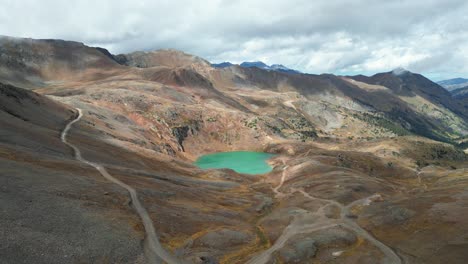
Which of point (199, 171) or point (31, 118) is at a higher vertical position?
point (31, 118)

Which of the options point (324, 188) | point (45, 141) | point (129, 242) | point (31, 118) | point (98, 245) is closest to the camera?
point (98, 245)

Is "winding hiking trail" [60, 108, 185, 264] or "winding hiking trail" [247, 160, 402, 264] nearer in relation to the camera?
"winding hiking trail" [60, 108, 185, 264]

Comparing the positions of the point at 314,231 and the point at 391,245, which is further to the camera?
the point at 314,231

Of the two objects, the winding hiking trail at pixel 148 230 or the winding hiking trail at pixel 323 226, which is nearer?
the winding hiking trail at pixel 148 230

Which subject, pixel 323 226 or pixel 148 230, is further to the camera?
pixel 323 226

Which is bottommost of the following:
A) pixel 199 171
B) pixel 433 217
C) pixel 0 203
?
pixel 199 171

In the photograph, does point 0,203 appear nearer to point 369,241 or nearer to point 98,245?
point 98,245

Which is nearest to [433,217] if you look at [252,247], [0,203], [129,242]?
[252,247]

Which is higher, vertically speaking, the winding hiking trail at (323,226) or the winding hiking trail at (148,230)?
the winding hiking trail at (148,230)

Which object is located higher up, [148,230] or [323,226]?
[148,230]

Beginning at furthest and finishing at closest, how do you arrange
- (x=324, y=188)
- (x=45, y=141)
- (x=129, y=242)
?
(x=324, y=188) < (x=45, y=141) < (x=129, y=242)

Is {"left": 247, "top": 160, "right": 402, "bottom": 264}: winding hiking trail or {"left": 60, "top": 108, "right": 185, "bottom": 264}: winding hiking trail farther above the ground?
{"left": 60, "top": 108, "right": 185, "bottom": 264}: winding hiking trail
